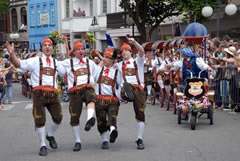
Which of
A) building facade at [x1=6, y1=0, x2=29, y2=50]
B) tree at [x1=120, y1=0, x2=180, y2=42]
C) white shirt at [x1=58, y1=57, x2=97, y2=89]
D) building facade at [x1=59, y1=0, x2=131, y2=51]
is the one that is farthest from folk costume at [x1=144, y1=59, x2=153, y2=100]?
building facade at [x1=6, y1=0, x2=29, y2=50]

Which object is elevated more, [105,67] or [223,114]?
[105,67]

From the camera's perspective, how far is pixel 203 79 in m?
10.9

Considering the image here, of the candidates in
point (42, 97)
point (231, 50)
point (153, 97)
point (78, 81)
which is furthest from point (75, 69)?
point (153, 97)

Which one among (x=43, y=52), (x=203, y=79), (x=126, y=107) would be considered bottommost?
(x=126, y=107)

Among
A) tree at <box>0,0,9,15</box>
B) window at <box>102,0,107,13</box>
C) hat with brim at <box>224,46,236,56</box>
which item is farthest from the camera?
tree at <box>0,0,9,15</box>

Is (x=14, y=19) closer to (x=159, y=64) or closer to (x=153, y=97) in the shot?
(x=159, y=64)

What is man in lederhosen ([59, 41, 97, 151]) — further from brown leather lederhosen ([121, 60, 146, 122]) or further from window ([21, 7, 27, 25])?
window ([21, 7, 27, 25])

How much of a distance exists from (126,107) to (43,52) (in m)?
7.78

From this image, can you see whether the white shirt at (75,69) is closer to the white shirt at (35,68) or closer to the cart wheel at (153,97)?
the white shirt at (35,68)

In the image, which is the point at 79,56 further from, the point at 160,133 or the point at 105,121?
the point at 160,133

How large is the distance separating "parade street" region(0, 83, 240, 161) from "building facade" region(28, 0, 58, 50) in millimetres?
35442

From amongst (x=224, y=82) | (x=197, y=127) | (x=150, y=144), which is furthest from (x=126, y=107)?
(x=150, y=144)

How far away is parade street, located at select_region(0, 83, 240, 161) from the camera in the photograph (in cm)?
809

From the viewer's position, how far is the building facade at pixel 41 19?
48.0 meters
